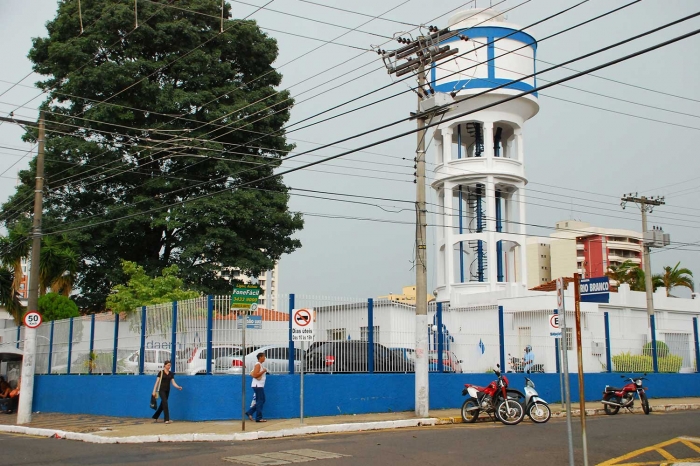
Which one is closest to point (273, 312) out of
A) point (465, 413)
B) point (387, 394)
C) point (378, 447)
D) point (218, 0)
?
point (387, 394)

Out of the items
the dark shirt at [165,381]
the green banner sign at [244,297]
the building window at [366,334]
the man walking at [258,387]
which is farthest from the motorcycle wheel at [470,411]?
the dark shirt at [165,381]

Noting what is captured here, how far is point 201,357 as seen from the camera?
19.4m

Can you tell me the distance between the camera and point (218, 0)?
125ft

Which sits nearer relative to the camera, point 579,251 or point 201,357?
point 201,357

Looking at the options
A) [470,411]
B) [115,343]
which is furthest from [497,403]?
[115,343]

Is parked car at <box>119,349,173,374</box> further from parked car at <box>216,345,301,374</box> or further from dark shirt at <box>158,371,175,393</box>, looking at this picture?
parked car at <box>216,345,301,374</box>

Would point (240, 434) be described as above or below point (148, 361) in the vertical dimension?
below

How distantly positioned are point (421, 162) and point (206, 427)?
880 cm

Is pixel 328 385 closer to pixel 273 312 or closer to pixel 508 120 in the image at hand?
pixel 273 312

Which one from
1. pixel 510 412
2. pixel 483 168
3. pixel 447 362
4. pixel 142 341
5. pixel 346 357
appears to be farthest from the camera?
pixel 483 168

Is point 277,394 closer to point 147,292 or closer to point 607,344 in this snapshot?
point 607,344

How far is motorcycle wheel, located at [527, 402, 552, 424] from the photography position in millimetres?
18625

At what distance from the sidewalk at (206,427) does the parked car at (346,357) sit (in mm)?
1305

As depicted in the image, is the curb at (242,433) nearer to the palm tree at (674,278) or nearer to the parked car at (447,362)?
the parked car at (447,362)
